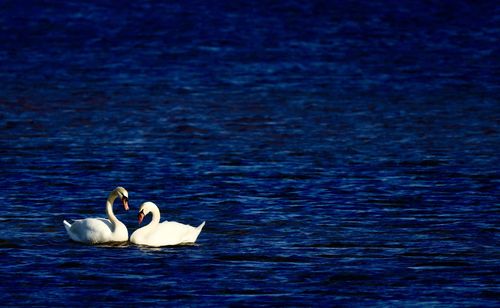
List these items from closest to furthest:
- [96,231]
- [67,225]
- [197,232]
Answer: [197,232] < [96,231] < [67,225]

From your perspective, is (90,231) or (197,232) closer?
(197,232)

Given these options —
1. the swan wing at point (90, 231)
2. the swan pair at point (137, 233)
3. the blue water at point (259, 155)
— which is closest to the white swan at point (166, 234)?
the swan pair at point (137, 233)

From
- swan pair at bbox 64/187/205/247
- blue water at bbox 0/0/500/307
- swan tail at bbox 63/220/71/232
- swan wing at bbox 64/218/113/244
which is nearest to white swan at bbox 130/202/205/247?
swan pair at bbox 64/187/205/247

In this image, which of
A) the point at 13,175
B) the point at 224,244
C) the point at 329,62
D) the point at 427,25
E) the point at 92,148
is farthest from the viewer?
the point at 427,25

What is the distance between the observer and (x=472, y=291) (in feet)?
62.6

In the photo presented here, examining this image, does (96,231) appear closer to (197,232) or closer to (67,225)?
(67,225)

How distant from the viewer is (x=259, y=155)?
3055 centimetres

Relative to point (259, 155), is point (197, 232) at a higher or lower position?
higher

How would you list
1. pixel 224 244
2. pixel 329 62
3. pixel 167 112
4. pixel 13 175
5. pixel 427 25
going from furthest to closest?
pixel 427 25 < pixel 329 62 < pixel 167 112 < pixel 13 175 < pixel 224 244

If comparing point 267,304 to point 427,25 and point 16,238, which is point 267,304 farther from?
point 427,25

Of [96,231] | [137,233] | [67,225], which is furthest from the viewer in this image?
[67,225]

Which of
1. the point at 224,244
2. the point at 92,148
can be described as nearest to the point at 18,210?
the point at 224,244

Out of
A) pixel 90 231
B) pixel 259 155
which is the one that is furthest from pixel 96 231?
pixel 259 155

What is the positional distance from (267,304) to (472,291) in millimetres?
2715
